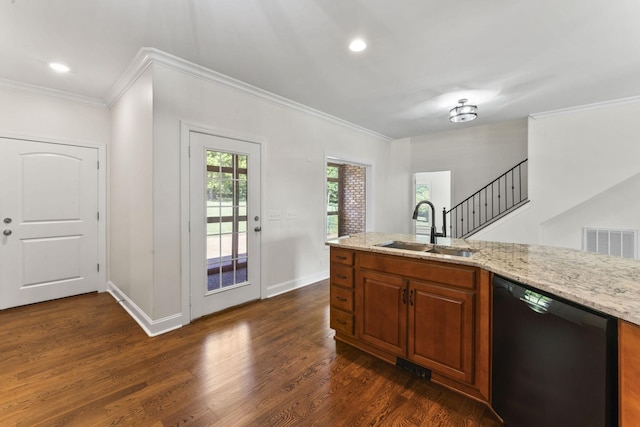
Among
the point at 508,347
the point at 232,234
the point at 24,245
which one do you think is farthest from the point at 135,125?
the point at 508,347

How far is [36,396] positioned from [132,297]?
1.35 meters

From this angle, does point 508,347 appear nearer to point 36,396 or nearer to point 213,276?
point 213,276

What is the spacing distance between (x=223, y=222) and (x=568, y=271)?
305 centimetres

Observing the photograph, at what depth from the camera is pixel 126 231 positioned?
3.27 metres

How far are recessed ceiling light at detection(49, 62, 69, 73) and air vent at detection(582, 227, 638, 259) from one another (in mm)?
7443

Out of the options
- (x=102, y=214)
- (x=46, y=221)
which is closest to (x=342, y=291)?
(x=102, y=214)

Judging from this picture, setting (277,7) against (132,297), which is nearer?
(277,7)

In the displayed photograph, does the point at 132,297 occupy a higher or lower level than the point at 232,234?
lower

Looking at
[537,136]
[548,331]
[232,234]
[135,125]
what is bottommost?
[548,331]

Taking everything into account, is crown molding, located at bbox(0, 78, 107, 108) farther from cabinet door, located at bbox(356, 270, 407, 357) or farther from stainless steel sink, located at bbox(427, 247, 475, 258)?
stainless steel sink, located at bbox(427, 247, 475, 258)

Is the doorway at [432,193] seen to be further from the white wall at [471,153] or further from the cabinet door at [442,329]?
the cabinet door at [442,329]

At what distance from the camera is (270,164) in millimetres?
3662

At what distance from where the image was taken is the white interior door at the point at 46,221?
10.6 ft

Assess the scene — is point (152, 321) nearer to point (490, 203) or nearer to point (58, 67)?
point (58, 67)
